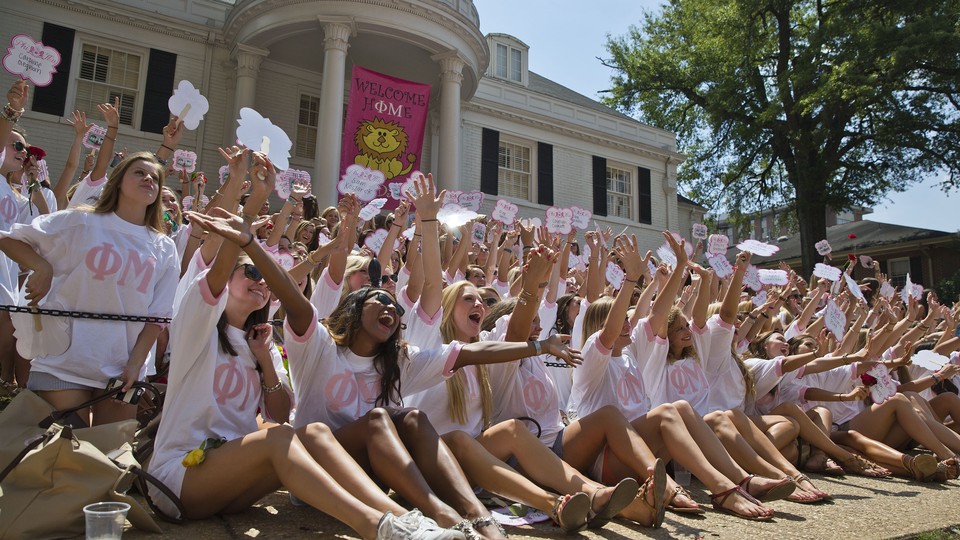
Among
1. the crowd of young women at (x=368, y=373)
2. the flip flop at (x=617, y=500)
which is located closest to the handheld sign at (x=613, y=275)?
the crowd of young women at (x=368, y=373)

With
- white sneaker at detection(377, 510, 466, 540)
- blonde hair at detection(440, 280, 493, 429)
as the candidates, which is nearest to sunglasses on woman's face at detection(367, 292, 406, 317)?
blonde hair at detection(440, 280, 493, 429)

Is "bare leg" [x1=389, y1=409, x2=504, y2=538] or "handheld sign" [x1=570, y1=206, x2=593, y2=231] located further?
"handheld sign" [x1=570, y1=206, x2=593, y2=231]

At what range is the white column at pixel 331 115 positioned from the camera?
42.1ft

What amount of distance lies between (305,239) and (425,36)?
8.99 meters

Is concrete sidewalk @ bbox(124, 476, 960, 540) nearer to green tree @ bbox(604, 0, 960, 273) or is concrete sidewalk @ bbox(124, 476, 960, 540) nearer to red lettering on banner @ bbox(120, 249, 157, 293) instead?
red lettering on banner @ bbox(120, 249, 157, 293)

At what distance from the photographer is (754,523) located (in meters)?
3.40

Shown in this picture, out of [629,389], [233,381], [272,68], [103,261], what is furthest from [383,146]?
[233,381]

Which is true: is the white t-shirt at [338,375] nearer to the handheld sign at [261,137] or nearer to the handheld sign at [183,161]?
the handheld sign at [261,137]

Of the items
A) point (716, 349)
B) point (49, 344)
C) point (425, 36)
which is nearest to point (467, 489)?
point (49, 344)

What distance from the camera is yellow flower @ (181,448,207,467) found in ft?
8.36

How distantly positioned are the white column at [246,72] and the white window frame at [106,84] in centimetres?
192

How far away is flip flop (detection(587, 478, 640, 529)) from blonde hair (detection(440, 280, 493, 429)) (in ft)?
3.07

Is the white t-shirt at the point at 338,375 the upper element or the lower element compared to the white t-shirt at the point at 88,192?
lower

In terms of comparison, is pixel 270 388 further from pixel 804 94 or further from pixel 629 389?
pixel 804 94
